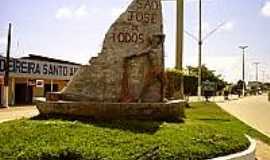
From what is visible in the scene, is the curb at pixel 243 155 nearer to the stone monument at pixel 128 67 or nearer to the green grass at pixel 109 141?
the green grass at pixel 109 141

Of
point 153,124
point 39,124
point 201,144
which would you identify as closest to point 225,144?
point 201,144

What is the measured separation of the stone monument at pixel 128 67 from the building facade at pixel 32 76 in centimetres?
2715

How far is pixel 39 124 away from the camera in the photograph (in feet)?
34.4

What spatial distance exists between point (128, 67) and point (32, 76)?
30.2 metres

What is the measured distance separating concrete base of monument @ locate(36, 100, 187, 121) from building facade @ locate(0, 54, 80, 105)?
28.0 m

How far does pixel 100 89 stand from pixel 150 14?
2.51m

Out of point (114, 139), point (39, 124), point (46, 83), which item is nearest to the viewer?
point (114, 139)

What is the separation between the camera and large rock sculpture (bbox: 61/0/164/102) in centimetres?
1375

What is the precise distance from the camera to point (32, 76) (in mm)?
42938

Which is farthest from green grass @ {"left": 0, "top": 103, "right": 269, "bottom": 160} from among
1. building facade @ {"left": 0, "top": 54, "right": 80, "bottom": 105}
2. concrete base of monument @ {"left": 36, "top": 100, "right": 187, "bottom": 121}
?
building facade @ {"left": 0, "top": 54, "right": 80, "bottom": 105}

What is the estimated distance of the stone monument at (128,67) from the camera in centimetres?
1373

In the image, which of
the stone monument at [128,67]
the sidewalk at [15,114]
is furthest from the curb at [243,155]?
the sidewalk at [15,114]

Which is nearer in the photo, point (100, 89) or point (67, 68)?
point (100, 89)

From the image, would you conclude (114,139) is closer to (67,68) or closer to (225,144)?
(225,144)
